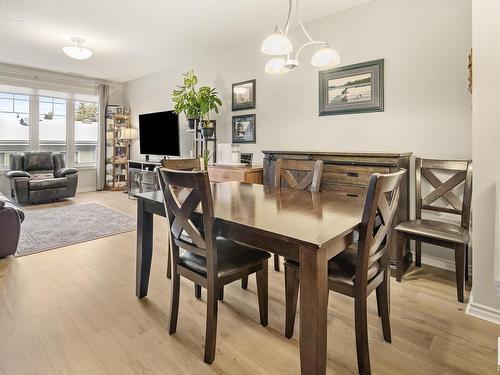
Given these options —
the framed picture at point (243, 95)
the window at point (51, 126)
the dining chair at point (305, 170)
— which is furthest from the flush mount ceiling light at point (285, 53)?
the window at point (51, 126)

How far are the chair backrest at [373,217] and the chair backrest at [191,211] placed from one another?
68 centimetres

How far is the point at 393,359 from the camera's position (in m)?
1.51

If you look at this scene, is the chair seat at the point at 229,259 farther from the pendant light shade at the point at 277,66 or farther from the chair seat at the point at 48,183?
the chair seat at the point at 48,183

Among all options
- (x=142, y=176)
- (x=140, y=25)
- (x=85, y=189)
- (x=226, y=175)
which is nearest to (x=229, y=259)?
(x=226, y=175)

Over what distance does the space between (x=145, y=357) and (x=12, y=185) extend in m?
5.11

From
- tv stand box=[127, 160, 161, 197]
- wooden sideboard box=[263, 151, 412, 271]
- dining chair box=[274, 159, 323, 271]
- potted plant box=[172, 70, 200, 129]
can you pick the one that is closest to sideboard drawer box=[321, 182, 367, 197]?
wooden sideboard box=[263, 151, 412, 271]

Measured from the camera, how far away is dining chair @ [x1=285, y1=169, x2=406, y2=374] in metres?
1.29

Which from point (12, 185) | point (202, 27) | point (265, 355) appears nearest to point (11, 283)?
point (265, 355)

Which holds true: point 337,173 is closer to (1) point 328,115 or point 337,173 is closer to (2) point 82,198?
(1) point 328,115

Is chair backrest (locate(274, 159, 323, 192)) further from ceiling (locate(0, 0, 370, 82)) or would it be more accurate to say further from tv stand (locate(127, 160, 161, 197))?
tv stand (locate(127, 160, 161, 197))

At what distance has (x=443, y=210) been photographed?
2471mm

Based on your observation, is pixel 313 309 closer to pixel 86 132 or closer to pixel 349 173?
pixel 349 173

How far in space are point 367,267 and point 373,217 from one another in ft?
0.79

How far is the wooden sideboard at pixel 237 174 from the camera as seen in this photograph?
3531mm
